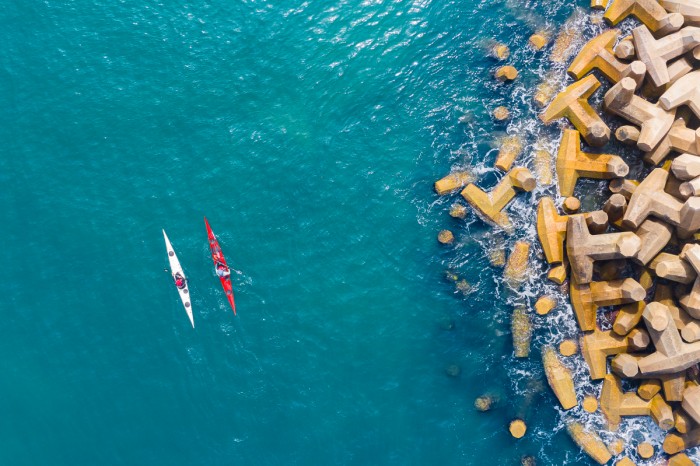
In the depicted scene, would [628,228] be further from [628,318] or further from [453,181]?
[453,181]

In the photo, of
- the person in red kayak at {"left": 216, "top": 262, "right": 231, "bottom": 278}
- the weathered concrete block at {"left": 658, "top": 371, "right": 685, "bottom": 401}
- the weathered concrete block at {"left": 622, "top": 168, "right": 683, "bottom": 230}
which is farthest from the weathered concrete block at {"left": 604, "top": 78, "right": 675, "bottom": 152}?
the person in red kayak at {"left": 216, "top": 262, "right": 231, "bottom": 278}

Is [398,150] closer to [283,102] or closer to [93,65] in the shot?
[283,102]

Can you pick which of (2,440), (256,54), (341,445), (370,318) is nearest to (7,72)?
(256,54)

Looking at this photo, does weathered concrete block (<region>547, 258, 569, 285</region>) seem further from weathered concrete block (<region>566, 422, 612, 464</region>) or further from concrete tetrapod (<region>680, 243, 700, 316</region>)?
weathered concrete block (<region>566, 422, 612, 464</region>)

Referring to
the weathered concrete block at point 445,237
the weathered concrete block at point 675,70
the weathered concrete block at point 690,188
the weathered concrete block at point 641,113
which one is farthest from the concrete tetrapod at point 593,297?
the weathered concrete block at point 675,70

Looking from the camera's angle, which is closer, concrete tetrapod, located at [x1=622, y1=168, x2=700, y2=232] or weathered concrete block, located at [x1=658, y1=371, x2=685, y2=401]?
concrete tetrapod, located at [x1=622, y1=168, x2=700, y2=232]

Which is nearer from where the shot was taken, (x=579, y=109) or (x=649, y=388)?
(x=649, y=388)

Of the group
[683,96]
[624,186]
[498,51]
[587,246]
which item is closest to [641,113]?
[683,96]
